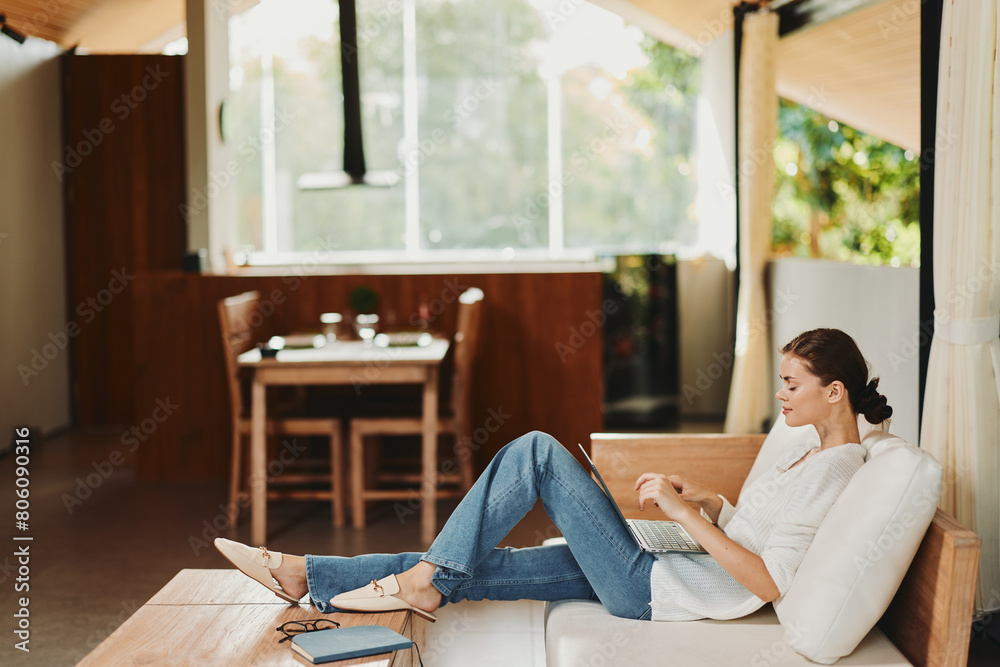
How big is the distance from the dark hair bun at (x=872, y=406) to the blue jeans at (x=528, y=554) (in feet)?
1.98

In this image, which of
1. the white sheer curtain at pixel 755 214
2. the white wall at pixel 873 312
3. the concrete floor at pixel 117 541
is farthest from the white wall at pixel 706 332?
the concrete floor at pixel 117 541

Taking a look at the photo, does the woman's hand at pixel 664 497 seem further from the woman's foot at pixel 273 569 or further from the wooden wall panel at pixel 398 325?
the wooden wall panel at pixel 398 325

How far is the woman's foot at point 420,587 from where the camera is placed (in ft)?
7.40

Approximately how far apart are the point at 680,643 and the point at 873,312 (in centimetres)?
244

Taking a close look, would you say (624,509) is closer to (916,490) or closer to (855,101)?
(916,490)

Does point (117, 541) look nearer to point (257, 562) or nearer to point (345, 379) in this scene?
point (345, 379)

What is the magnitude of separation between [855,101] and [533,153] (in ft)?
7.72

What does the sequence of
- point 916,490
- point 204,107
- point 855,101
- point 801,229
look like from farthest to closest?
1. point 801,229
2. point 855,101
3. point 204,107
4. point 916,490

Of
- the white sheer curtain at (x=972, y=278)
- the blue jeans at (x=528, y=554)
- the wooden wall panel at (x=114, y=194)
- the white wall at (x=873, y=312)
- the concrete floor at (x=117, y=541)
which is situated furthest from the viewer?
the wooden wall panel at (x=114, y=194)

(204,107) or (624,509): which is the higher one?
(204,107)

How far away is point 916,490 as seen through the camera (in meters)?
1.84

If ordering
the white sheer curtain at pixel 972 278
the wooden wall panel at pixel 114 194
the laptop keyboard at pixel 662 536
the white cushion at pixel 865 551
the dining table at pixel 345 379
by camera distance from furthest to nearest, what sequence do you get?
the wooden wall panel at pixel 114 194
the dining table at pixel 345 379
the white sheer curtain at pixel 972 278
the laptop keyboard at pixel 662 536
the white cushion at pixel 865 551

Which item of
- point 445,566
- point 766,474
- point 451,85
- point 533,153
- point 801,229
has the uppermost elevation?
point 451,85

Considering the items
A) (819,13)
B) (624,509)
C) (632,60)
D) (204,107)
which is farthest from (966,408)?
(632,60)
